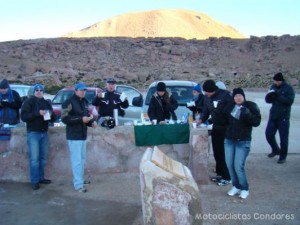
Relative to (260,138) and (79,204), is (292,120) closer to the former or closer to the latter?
(260,138)

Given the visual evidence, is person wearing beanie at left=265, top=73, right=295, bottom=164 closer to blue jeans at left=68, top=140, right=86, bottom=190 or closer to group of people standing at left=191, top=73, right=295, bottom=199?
group of people standing at left=191, top=73, right=295, bottom=199

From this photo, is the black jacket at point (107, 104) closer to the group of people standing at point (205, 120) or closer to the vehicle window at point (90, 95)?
the group of people standing at point (205, 120)

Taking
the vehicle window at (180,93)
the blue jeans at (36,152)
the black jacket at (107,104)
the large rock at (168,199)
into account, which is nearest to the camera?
the large rock at (168,199)

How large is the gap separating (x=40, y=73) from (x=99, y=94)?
40.4m

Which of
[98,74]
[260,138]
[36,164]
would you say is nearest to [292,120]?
[260,138]

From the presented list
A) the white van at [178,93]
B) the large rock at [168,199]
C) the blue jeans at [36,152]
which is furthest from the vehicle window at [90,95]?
the large rock at [168,199]

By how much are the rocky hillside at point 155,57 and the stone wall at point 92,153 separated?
40813mm

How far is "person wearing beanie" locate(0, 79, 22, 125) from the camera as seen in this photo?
8.23 m

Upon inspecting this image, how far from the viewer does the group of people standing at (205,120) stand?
645 centimetres

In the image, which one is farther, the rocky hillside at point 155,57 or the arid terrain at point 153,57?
the rocky hillside at point 155,57

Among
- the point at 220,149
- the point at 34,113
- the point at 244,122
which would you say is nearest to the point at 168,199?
the point at 244,122

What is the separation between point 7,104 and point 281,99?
5.25 meters

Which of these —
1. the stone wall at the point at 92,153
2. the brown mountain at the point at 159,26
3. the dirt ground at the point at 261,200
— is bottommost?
the dirt ground at the point at 261,200

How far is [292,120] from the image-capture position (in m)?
16.2
